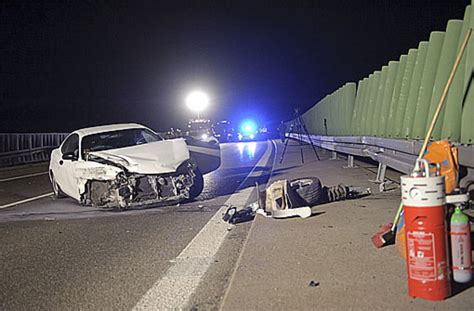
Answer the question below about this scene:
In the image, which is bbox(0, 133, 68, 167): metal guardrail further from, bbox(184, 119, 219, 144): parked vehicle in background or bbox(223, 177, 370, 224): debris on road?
bbox(223, 177, 370, 224): debris on road

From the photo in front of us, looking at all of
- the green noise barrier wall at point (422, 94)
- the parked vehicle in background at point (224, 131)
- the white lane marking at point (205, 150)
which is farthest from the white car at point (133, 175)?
the parked vehicle in background at point (224, 131)

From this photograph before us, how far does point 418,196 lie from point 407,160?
14.3 feet

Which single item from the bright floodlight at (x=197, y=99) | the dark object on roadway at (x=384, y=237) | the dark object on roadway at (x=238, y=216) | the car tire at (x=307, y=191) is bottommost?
the dark object on roadway at (x=238, y=216)

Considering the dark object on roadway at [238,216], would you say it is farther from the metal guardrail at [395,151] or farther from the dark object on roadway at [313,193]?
the metal guardrail at [395,151]

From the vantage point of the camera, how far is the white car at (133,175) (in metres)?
9.21

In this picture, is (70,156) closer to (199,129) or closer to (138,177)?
(138,177)

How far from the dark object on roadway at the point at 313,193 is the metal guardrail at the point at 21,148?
707 inches

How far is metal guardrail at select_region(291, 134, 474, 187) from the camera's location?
5.09 metres

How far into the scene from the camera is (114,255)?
5969 mm

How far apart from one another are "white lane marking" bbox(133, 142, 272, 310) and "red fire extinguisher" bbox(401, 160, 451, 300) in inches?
69.5

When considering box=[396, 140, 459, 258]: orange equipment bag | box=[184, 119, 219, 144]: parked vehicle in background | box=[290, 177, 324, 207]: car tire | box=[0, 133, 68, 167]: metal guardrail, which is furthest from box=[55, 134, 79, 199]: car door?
box=[184, 119, 219, 144]: parked vehicle in background

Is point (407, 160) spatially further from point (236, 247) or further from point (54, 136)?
point (54, 136)

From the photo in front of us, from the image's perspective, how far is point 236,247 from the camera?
6008 mm

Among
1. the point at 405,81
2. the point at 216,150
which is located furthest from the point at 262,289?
the point at 216,150
